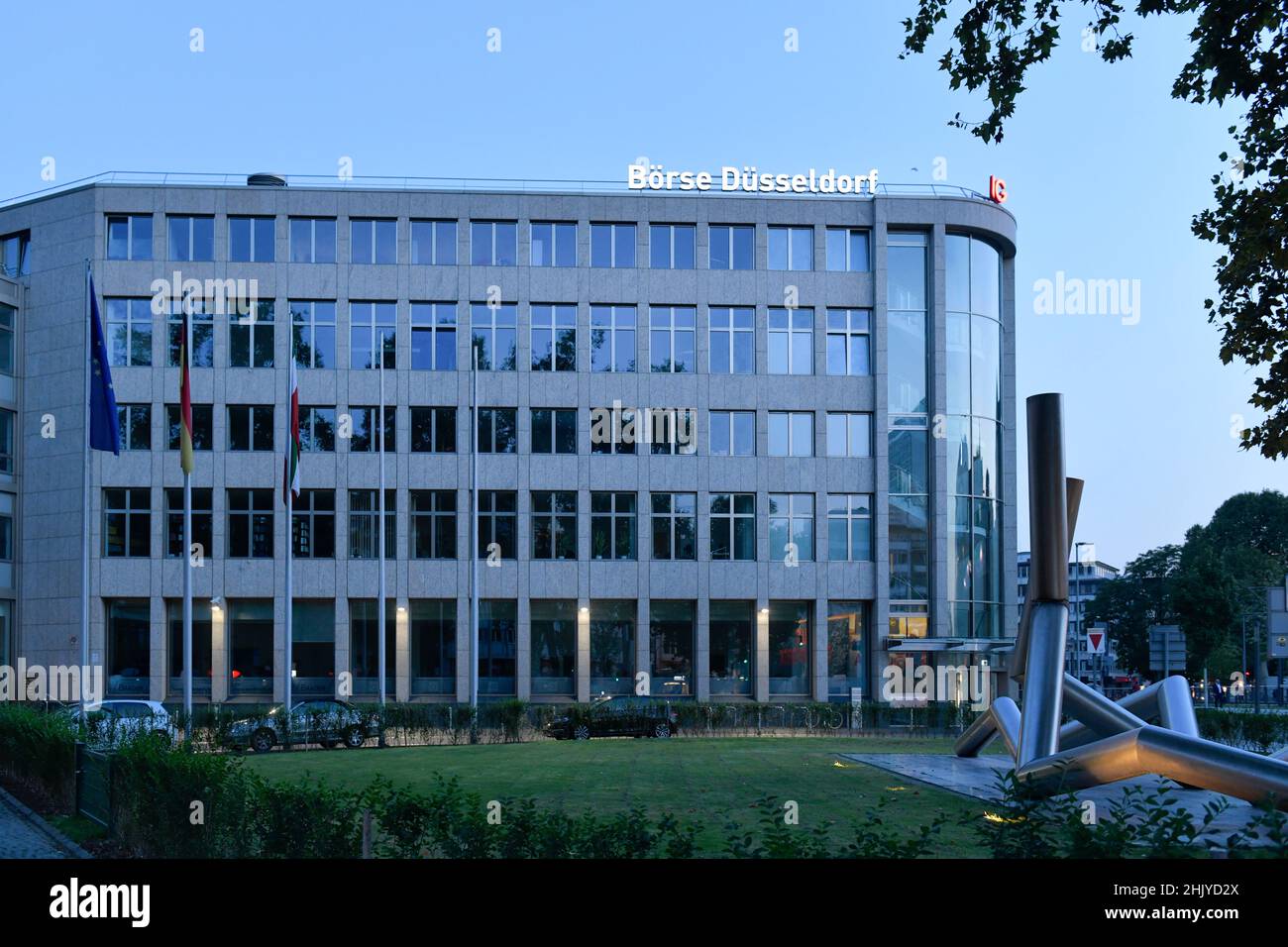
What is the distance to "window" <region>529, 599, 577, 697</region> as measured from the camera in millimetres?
54906

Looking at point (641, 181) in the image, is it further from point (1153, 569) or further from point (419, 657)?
point (1153, 569)

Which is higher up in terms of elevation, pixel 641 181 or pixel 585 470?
pixel 641 181

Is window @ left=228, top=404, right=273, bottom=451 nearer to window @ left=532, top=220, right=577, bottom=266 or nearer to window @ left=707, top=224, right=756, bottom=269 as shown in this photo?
window @ left=532, top=220, right=577, bottom=266

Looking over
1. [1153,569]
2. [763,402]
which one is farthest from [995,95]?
[1153,569]

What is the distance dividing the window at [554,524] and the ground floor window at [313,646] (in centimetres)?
803

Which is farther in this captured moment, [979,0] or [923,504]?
[923,504]

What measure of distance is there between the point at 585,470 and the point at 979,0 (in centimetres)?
4086

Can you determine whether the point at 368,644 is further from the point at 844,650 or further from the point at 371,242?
the point at 844,650

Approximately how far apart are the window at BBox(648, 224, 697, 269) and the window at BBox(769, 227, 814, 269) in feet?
11.6

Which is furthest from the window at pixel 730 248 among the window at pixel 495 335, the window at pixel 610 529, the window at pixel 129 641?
the window at pixel 129 641

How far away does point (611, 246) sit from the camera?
56.1 metres

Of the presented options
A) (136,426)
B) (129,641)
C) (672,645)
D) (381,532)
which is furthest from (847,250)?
(129,641)

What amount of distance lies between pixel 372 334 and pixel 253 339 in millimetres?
4992

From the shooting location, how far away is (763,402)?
182 feet
